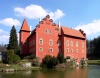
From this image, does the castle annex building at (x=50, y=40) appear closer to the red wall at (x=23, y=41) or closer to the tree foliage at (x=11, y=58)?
the red wall at (x=23, y=41)

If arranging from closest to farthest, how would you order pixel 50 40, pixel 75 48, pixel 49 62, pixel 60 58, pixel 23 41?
pixel 49 62 → pixel 60 58 → pixel 50 40 → pixel 23 41 → pixel 75 48

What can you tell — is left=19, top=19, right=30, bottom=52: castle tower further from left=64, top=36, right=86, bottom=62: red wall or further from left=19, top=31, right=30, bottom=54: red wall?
left=64, top=36, right=86, bottom=62: red wall

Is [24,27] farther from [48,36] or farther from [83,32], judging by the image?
[83,32]

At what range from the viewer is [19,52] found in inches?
2653

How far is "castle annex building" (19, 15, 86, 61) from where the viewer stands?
58969mm

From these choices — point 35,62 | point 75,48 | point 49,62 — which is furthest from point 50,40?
point 75,48

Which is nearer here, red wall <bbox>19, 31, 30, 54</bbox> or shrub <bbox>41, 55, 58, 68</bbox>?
shrub <bbox>41, 55, 58, 68</bbox>

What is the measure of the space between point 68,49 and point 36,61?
1687cm

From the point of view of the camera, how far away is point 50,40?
61.1 m

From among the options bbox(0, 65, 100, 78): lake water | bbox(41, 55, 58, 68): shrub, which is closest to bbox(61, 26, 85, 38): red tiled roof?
bbox(41, 55, 58, 68): shrub

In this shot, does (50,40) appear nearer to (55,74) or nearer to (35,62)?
(35,62)

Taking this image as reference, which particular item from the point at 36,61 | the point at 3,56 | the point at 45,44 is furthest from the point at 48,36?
the point at 3,56

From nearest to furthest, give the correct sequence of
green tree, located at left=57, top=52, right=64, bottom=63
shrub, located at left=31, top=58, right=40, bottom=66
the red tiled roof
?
shrub, located at left=31, top=58, right=40, bottom=66
green tree, located at left=57, top=52, right=64, bottom=63
the red tiled roof

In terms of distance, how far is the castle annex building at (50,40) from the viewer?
2322 inches
